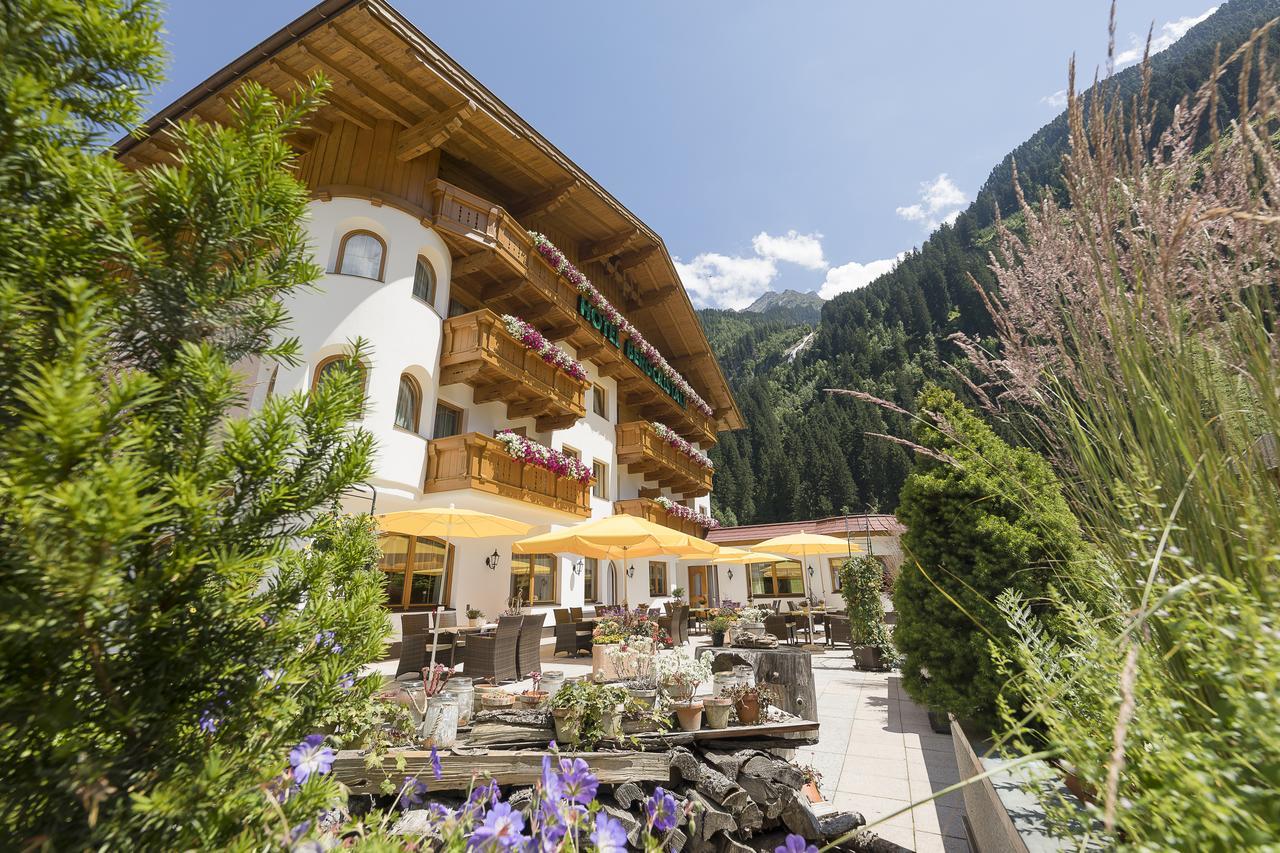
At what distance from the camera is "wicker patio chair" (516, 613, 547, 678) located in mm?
7453

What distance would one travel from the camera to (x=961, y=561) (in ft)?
17.5

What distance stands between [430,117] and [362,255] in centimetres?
325

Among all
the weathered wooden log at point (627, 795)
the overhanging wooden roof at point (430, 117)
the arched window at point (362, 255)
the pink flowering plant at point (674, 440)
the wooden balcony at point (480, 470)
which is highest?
the overhanging wooden roof at point (430, 117)

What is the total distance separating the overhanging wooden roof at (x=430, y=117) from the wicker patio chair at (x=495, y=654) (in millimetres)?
6790

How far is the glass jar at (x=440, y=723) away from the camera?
3895 mm

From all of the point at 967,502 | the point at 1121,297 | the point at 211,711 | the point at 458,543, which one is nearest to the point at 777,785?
the point at 967,502

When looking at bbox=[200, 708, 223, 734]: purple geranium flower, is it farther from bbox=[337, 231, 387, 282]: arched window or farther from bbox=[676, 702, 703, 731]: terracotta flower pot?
bbox=[337, 231, 387, 282]: arched window

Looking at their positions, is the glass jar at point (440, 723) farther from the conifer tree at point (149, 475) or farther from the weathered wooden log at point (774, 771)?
the conifer tree at point (149, 475)

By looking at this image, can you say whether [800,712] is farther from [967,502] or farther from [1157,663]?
[1157,663]

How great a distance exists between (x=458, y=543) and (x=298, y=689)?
1189cm

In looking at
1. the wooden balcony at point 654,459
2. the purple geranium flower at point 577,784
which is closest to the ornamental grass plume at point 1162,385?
the purple geranium flower at point 577,784

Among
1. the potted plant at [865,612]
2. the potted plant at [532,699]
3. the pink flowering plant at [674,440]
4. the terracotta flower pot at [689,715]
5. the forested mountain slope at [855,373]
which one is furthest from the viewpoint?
the forested mountain slope at [855,373]

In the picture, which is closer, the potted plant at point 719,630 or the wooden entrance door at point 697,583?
the potted plant at point 719,630

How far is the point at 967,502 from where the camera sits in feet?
17.4
